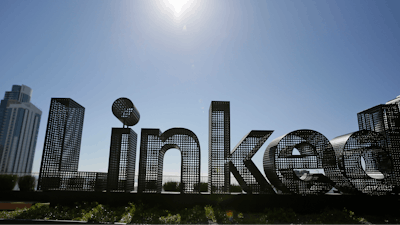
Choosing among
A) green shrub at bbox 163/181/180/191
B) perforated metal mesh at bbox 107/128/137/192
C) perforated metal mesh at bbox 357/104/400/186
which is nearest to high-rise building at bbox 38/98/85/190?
perforated metal mesh at bbox 107/128/137/192

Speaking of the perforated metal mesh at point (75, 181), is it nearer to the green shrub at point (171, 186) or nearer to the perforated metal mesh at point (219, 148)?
the green shrub at point (171, 186)

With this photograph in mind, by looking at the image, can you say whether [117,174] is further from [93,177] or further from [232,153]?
[232,153]

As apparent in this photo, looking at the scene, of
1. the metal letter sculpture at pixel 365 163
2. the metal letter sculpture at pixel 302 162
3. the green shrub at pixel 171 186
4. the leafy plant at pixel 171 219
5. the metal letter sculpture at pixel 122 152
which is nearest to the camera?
the leafy plant at pixel 171 219

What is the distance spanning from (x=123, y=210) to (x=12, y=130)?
13343cm

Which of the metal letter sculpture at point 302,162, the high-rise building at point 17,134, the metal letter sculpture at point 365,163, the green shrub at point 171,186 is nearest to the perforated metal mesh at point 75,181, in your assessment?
the green shrub at point 171,186

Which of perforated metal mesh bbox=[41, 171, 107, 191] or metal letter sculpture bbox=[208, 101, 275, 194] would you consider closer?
metal letter sculpture bbox=[208, 101, 275, 194]

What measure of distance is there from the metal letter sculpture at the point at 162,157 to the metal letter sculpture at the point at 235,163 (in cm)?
86

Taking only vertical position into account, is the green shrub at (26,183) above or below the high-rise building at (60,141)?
below

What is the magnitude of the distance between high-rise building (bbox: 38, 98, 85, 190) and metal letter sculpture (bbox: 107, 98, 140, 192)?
132 inches

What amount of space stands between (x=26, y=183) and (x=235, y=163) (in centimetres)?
1443

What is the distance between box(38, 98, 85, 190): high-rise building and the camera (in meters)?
A: 12.7

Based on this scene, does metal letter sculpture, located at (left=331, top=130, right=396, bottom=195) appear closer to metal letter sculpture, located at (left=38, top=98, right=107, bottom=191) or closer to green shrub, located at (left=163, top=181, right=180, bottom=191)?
green shrub, located at (left=163, top=181, right=180, bottom=191)

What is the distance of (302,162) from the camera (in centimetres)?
1139

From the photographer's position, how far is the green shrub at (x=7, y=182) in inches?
593
